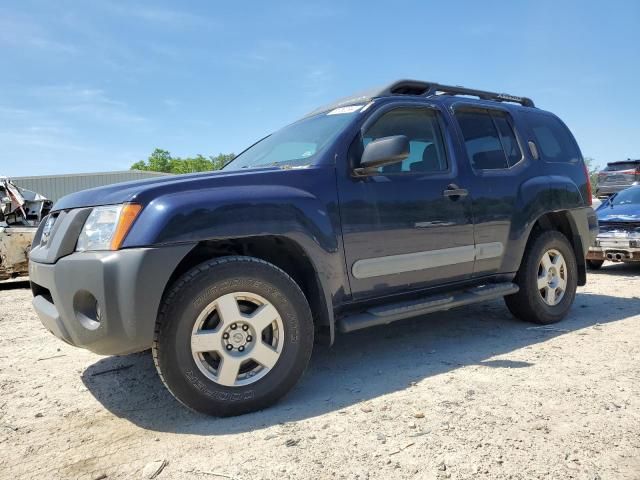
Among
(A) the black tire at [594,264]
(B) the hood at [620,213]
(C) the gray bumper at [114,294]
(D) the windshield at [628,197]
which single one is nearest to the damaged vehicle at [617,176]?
(D) the windshield at [628,197]

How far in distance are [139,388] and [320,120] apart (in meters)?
2.27

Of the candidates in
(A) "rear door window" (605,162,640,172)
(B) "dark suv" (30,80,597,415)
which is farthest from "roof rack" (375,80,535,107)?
(A) "rear door window" (605,162,640,172)

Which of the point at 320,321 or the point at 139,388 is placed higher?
the point at 320,321

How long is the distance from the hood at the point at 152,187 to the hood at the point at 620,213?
21.6 ft

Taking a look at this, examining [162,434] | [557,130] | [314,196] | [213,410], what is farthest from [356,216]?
[557,130]

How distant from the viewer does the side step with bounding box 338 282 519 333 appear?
3041mm

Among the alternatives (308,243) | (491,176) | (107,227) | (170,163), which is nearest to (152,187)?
(107,227)

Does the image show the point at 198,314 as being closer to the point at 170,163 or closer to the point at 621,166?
the point at 621,166

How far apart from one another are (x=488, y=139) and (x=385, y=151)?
1.58 metres

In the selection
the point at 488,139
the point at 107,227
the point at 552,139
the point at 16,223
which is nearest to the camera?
the point at 107,227

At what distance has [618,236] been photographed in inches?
283

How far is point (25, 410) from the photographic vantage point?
110 inches

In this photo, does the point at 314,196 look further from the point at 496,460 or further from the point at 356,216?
the point at 496,460

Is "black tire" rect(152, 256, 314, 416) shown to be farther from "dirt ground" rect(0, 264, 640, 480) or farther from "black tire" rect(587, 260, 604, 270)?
"black tire" rect(587, 260, 604, 270)
